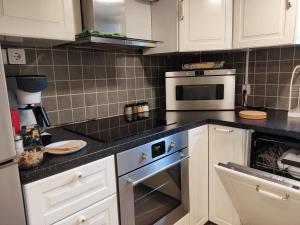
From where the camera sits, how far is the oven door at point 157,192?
45.1 inches

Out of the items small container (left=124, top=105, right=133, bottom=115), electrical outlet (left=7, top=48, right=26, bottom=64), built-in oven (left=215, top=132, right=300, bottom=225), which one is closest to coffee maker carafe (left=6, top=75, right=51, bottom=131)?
electrical outlet (left=7, top=48, right=26, bottom=64)

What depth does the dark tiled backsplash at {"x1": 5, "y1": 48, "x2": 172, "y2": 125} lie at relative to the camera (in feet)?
4.66

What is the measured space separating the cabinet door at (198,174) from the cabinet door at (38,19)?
956mm

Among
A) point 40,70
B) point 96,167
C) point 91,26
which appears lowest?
point 96,167

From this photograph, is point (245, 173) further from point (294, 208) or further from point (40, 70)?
point (40, 70)

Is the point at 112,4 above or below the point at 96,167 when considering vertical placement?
above

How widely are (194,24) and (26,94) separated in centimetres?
125

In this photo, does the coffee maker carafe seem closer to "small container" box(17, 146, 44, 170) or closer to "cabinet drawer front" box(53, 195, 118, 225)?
"small container" box(17, 146, 44, 170)

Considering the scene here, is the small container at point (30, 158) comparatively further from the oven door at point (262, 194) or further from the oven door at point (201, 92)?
the oven door at point (201, 92)

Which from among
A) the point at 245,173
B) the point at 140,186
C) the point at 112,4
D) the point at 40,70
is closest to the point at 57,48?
the point at 40,70

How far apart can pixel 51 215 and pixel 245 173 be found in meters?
0.87

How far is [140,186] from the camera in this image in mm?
1264

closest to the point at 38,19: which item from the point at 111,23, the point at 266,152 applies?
the point at 111,23

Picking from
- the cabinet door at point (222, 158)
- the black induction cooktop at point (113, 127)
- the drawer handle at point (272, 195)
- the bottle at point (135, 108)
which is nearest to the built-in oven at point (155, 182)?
the black induction cooktop at point (113, 127)
